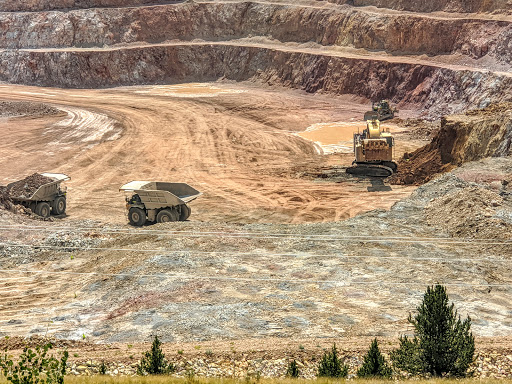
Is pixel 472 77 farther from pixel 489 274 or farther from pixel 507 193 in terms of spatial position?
pixel 489 274

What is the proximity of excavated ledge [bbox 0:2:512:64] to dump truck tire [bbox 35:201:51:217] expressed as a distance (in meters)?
38.2

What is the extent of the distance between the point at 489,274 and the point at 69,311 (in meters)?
11.3

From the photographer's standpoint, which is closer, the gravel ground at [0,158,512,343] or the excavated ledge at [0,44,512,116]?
the gravel ground at [0,158,512,343]

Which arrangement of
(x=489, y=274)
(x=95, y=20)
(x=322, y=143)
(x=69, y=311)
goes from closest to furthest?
(x=69, y=311) → (x=489, y=274) → (x=322, y=143) → (x=95, y=20)

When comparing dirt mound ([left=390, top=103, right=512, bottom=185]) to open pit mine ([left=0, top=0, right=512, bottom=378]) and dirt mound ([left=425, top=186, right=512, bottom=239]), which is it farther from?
dirt mound ([left=425, top=186, right=512, bottom=239])

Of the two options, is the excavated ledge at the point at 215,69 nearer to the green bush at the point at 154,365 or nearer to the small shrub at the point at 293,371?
the small shrub at the point at 293,371

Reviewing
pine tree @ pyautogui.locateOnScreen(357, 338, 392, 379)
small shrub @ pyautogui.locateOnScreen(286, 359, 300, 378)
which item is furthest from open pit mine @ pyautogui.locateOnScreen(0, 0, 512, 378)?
pine tree @ pyautogui.locateOnScreen(357, 338, 392, 379)

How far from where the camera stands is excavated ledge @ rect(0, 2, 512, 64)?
5581 centimetres

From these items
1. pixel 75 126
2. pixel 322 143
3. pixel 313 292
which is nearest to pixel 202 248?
pixel 313 292

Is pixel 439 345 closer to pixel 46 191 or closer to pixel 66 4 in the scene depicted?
pixel 46 191

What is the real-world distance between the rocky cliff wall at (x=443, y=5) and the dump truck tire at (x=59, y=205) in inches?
1641

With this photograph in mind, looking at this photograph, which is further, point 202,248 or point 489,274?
point 202,248

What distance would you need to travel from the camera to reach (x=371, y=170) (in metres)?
30.6

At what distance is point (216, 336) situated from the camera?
1308 centimetres
